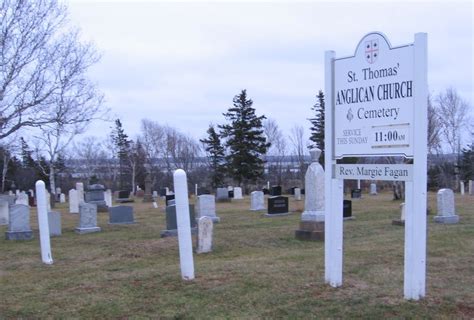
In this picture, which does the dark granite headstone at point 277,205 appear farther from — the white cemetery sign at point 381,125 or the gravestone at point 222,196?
the white cemetery sign at point 381,125

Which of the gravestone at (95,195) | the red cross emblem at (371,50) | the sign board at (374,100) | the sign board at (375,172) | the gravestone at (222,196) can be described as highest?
the red cross emblem at (371,50)

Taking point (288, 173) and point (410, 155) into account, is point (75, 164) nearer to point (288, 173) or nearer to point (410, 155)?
point (288, 173)

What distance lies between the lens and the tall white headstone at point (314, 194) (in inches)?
501

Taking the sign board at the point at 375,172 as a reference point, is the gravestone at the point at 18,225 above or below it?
below

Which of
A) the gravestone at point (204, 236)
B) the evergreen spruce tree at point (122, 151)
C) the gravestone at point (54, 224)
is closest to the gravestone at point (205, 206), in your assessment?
the gravestone at point (54, 224)

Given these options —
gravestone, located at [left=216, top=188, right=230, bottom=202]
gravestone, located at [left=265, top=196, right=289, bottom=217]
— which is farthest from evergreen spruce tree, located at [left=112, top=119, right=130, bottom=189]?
gravestone, located at [left=265, top=196, right=289, bottom=217]

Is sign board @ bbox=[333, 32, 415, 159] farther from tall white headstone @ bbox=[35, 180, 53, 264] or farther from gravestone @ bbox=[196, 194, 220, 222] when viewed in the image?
gravestone @ bbox=[196, 194, 220, 222]

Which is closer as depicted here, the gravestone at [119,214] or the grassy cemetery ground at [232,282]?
the grassy cemetery ground at [232,282]

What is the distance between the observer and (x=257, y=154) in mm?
50531

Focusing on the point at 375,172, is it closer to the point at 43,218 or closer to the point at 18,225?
the point at 43,218

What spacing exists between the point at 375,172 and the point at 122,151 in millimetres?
66323

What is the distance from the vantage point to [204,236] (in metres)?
10.4

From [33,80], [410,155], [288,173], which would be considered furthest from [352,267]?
[288,173]

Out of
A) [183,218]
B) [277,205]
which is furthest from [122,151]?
[183,218]
